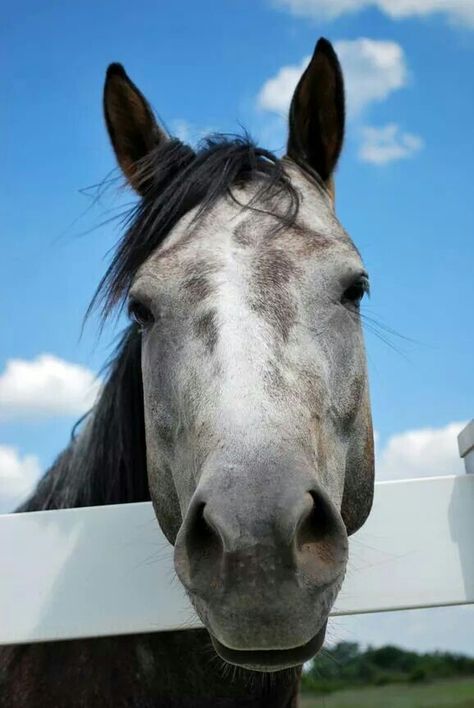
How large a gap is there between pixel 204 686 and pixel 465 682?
28.9m

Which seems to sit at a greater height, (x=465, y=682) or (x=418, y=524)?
(x=418, y=524)

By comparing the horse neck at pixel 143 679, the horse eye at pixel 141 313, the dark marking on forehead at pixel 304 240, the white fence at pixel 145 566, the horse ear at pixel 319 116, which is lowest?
the horse neck at pixel 143 679

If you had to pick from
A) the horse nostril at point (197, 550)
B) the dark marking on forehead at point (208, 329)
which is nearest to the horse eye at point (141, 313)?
the dark marking on forehead at point (208, 329)

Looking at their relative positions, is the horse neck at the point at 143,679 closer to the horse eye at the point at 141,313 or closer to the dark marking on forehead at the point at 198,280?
the horse eye at the point at 141,313

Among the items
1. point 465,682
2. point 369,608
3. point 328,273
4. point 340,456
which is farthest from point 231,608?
point 465,682

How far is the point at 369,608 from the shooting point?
250 centimetres

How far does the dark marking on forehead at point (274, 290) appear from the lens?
84.0 inches

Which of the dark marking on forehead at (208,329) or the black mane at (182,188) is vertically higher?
the black mane at (182,188)

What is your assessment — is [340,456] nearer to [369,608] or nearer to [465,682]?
[369,608]

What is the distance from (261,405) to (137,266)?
50.4 inches

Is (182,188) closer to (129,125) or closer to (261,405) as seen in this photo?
(129,125)

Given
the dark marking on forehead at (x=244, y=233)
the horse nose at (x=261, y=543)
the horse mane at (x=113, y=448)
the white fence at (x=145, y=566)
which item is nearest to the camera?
the horse nose at (x=261, y=543)

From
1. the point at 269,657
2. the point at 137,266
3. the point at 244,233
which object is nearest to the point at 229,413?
the point at 269,657

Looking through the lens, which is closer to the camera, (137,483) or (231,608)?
(231,608)
